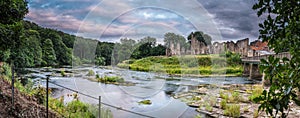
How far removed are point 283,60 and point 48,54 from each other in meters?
10.8

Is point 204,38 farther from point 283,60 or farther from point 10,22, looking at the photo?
point 283,60

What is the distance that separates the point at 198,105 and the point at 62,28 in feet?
21.5

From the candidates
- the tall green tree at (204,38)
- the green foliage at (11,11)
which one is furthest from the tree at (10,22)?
the tall green tree at (204,38)

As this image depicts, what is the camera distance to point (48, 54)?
1045 centimetres

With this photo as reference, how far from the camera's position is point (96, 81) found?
15.4ft

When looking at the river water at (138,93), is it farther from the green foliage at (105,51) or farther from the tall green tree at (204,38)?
the tall green tree at (204,38)

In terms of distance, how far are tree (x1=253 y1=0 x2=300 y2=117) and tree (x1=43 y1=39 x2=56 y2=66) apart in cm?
1014

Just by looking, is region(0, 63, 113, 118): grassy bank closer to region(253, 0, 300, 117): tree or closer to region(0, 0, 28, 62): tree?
region(0, 0, 28, 62): tree

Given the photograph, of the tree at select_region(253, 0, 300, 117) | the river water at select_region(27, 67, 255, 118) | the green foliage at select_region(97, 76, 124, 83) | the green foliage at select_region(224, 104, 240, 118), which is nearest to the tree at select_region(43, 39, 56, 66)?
the river water at select_region(27, 67, 255, 118)

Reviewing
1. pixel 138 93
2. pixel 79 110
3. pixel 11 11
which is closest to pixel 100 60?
pixel 138 93

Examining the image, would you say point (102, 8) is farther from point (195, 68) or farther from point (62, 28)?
point (62, 28)

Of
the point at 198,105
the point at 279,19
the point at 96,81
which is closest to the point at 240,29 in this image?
the point at 198,105

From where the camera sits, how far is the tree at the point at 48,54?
10.1 metres

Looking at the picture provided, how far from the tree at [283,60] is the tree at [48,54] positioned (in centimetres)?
1014
